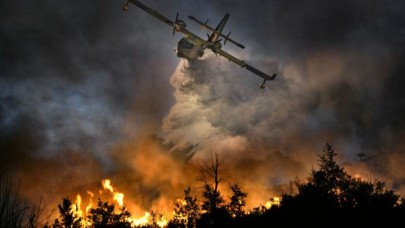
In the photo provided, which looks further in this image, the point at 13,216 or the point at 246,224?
the point at 246,224

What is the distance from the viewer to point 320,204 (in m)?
38.7

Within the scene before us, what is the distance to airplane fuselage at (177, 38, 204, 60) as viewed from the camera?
53.2 metres

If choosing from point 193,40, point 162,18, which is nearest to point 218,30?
point 193,40

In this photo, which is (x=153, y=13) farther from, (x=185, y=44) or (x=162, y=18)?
(x=185, y=44)

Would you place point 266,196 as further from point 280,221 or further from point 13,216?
point 13,216

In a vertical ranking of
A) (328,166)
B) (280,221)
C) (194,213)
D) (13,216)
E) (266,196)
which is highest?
(266,196)

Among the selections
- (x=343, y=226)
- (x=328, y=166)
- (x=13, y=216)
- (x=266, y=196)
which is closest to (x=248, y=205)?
(x=266, y=196)

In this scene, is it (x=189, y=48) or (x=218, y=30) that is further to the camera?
(x=189, y=48)

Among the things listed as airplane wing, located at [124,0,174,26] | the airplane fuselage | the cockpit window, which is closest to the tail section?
the airplane fuselage

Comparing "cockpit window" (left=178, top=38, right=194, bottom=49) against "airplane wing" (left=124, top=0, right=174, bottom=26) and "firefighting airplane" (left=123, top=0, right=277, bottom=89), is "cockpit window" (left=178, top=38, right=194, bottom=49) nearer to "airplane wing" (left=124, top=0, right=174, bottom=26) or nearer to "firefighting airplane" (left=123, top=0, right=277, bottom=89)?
"firefighting airplane" (left=123, top=0, right=277, bottom=89)

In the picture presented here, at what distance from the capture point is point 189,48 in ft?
177

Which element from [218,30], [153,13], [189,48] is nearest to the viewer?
[153,13]

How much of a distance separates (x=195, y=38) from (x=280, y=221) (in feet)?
108

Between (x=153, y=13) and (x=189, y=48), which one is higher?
(x=153, y=13)
